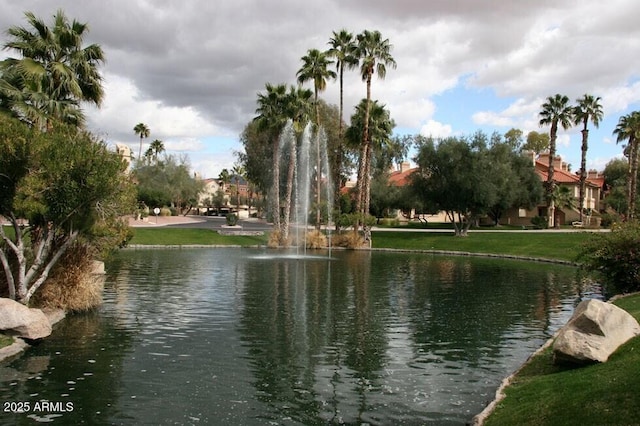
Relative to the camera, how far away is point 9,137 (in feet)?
50.6

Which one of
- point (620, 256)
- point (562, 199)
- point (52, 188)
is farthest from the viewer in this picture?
point (562, 199)

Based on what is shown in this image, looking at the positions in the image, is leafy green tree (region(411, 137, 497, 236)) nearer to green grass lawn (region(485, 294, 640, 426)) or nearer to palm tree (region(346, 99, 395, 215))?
palm tree (region(346, 99, 395, 215))

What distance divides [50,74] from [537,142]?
106738 millimetres

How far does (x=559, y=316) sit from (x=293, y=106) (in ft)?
120

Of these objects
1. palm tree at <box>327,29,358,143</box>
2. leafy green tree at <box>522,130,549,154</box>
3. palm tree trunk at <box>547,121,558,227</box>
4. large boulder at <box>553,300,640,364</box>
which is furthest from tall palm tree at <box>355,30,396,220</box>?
leafy green tree at <box>522,130,549,154</box>

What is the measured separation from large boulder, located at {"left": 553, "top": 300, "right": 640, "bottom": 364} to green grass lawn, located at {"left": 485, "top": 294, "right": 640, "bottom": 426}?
20 cm

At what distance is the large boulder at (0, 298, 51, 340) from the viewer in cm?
1384

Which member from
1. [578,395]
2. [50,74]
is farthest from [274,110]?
[578,395]

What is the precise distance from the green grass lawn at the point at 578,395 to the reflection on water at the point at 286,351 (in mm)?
1009

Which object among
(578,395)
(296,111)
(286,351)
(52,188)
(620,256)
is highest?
(296,111)

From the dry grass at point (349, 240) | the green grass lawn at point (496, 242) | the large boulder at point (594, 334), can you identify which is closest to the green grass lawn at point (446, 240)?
the green grass lawn at point (496, 242)

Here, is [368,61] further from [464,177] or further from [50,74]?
[50,74]

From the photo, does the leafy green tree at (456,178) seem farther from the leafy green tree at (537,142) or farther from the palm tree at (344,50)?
the leafy green tree at (537,142)

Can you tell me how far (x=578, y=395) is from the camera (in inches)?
336
